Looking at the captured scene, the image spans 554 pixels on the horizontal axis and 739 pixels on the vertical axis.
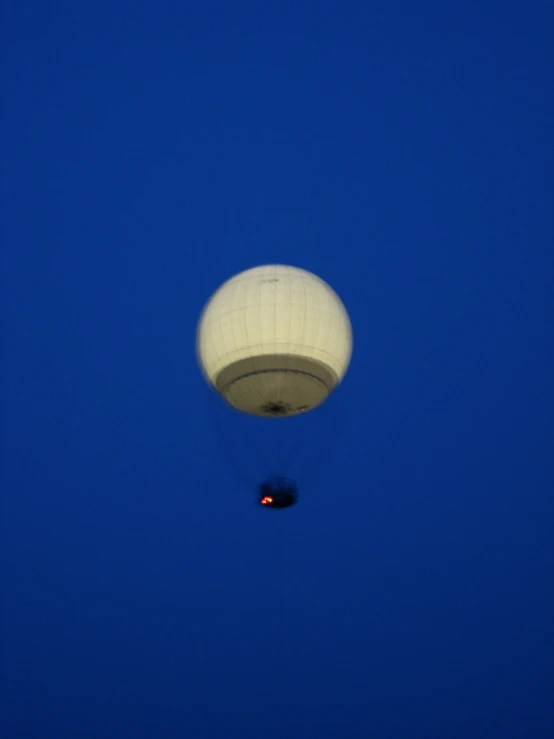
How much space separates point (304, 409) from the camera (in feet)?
93.7

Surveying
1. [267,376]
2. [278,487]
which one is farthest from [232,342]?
[278,487]

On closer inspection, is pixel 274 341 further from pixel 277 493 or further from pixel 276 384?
pixel 277 493

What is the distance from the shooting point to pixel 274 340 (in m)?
27.2

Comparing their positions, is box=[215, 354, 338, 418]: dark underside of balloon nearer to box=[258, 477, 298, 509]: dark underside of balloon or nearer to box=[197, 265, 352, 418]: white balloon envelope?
box=[197, 265, 352, 418]: white balloon envelope

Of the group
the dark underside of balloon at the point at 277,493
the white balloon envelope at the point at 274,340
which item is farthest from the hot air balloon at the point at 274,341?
the dark underside of balloon at the point at 277,493

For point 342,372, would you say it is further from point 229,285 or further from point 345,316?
point 229,285

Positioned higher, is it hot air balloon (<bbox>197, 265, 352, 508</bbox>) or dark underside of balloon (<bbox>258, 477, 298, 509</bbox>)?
hot air balloon (<bbox>197, 265, 352, 508</bbox>)

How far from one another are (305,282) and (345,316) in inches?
49.4

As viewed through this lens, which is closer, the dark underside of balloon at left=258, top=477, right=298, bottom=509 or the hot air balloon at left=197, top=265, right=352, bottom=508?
the hot air balloon at left=197, top=265, right=352, bottom=508

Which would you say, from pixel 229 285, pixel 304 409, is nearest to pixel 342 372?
pixel 304 409

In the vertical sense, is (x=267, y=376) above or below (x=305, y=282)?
below

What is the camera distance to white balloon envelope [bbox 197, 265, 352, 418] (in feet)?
89.2

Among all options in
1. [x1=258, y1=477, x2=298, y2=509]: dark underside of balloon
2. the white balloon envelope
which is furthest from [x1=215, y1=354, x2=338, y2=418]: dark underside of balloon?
[x1=258, y1=477, x2=298, y2=509]: dark underside of balloon

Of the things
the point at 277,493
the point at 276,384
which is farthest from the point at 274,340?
the point at 277,493
